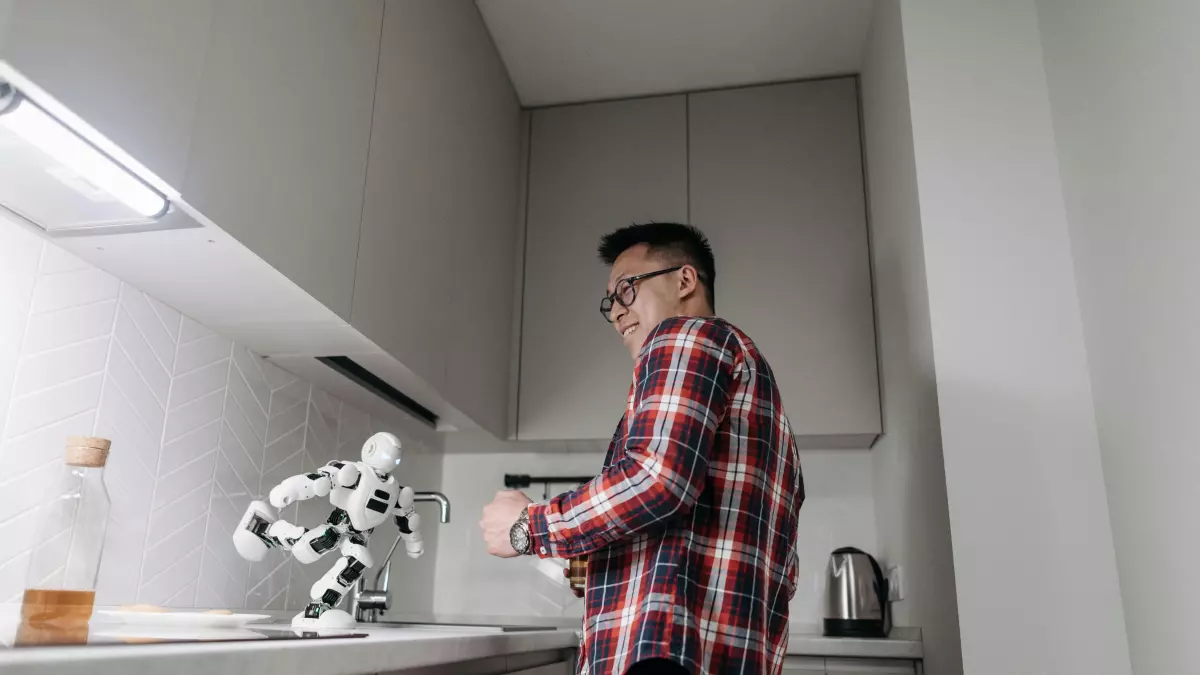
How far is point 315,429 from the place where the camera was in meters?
2.13

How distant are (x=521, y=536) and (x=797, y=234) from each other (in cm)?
172

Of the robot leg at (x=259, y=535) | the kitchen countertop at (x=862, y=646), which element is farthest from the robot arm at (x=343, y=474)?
the kitchen countertop at (x=862, y=646)

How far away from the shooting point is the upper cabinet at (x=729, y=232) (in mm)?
2490

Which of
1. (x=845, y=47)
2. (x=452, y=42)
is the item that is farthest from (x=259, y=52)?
(x=845, y=47)

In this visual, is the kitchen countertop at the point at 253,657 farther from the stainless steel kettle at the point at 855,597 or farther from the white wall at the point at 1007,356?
the stainless steel kettle at the point at 855,597

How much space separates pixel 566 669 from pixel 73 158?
58.8 inches

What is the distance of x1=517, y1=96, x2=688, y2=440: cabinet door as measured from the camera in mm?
2586

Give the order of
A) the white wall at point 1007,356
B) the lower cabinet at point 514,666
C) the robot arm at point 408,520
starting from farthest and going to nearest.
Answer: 1. the robot arm at point 408,520
2. the white wall at point 1007,356
3. the lower cabinet at point 514,666

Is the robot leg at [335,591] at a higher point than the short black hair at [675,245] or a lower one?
lower

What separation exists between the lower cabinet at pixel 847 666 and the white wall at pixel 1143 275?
0.56 m

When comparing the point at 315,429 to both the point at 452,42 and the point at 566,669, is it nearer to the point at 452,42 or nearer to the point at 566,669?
the point at 566,669

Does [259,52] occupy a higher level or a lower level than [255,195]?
higher

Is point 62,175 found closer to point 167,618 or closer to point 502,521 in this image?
point 167,618

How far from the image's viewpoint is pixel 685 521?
1.14 metres
